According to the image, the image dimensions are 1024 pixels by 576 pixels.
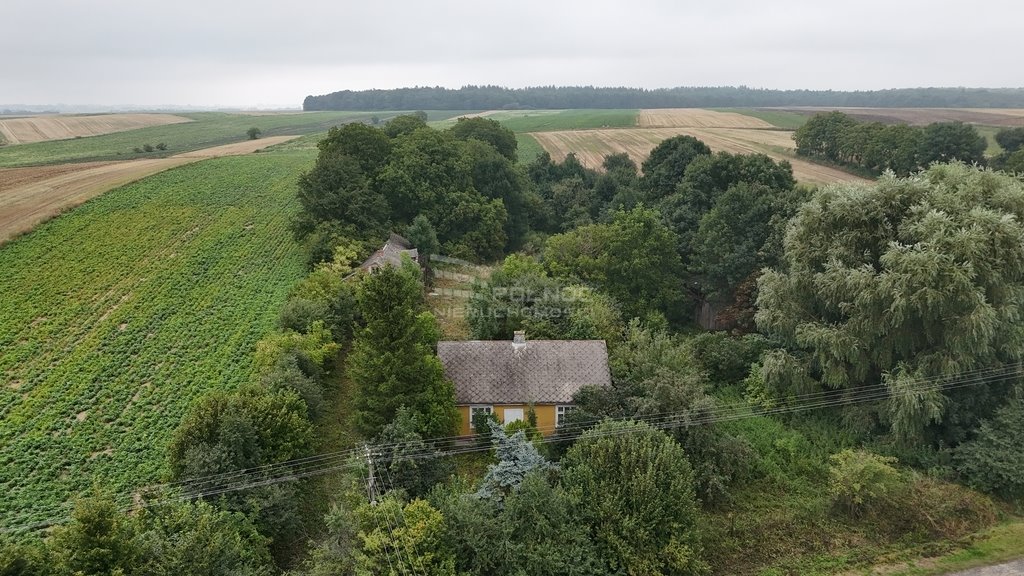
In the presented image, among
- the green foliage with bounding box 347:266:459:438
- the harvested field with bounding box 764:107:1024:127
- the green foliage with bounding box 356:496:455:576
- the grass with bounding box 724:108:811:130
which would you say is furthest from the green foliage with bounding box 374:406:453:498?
the grass with bounding box 724:108:811:130

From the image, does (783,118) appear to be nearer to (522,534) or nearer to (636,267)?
(636,267)

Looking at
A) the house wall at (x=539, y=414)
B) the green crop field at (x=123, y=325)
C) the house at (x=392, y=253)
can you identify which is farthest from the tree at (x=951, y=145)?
the green crop field at (x=123, y=325)

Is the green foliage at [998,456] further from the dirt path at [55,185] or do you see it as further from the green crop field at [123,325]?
the dirt path at [55,185]

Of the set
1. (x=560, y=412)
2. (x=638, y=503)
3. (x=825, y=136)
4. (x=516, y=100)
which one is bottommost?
(x=560, y=412)

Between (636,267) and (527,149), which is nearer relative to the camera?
(636,267)

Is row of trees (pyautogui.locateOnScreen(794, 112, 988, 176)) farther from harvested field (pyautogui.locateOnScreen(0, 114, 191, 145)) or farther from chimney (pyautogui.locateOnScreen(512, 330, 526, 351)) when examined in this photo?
harvested field (pyautogui.locateOnScreen(0, 114, 191, 145))

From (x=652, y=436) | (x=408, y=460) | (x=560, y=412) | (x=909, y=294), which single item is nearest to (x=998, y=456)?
(x=909, y=294)

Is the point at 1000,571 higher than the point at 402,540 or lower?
lower

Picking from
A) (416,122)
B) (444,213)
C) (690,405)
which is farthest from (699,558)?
(416,122)
